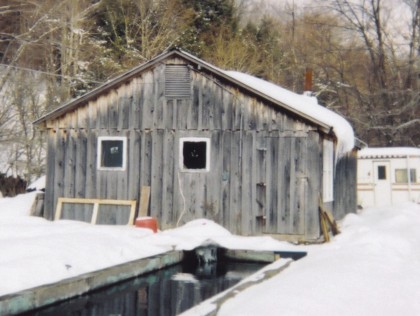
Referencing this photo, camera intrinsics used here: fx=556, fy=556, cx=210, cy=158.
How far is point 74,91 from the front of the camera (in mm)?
32031

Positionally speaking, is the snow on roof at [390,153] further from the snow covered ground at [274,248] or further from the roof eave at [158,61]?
the roof eave at [158,61]

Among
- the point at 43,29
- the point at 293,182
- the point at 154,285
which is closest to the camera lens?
the point at 154,285

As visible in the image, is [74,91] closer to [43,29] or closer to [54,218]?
[43,29]

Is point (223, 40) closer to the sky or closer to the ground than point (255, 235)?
closer to the sky

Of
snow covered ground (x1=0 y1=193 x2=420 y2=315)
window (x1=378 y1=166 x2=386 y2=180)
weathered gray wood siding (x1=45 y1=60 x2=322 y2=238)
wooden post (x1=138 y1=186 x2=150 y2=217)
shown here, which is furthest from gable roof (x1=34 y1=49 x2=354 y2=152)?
window (x1=378 y1=166 x2=386 y2=180)

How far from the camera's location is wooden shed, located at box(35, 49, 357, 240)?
1374 centimetres

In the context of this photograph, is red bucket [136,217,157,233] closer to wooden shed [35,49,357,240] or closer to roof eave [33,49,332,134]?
wooden shed [35,49,357,240]

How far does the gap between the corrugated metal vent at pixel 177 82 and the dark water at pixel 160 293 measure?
4.87 meters

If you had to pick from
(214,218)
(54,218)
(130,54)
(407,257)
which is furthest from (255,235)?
(130,54)

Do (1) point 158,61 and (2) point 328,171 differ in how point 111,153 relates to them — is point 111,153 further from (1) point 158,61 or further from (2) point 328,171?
A: (2) point 328,171

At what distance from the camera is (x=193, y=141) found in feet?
47.6

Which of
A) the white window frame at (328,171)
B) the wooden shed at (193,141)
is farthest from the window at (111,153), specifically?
the white window frame at (328,171)

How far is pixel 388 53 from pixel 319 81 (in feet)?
15.8

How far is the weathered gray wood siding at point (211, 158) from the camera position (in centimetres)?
1375
